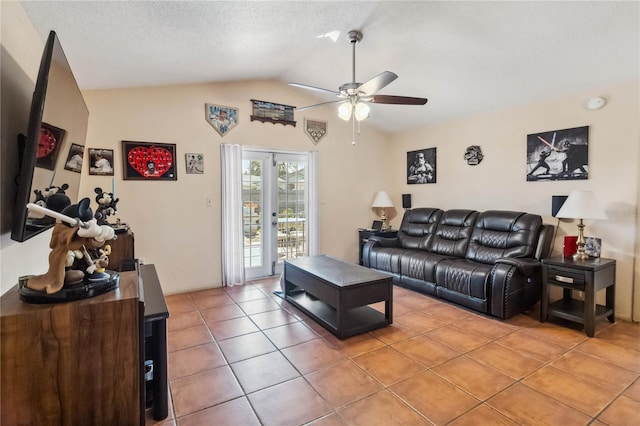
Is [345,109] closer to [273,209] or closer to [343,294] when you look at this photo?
[343,294]

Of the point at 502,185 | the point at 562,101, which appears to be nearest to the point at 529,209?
the point at 502,185

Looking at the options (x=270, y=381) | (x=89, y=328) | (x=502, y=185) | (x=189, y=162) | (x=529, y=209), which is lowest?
(x=270, y=381)

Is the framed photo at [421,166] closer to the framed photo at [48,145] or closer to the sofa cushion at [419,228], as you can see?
the sofa cushion at [419,228]

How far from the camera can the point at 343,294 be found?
2.87 metres

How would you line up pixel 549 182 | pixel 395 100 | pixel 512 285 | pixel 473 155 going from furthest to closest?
pixel 473 155 < pixel 549 182 < pixel 512 285 < pixel 395 100

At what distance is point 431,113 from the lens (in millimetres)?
4719

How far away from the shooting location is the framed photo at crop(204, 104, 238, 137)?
4.27 meters

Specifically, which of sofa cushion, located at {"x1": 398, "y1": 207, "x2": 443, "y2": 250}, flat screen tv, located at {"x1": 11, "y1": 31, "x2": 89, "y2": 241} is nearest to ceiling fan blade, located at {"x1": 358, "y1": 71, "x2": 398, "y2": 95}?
flat screen tv, located at {"x1": 11, "y1": 31, "x2": 89, "y2": 241}

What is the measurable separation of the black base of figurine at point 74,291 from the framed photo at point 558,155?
171 inches

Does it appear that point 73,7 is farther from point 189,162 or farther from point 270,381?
point 270,381

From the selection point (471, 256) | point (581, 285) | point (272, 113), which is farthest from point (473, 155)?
point (272, 113)

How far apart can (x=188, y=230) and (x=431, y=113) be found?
3841mm

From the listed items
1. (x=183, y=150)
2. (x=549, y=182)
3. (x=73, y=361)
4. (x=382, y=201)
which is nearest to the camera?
(x=73, y=361)

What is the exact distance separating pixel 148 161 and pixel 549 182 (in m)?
4.82
